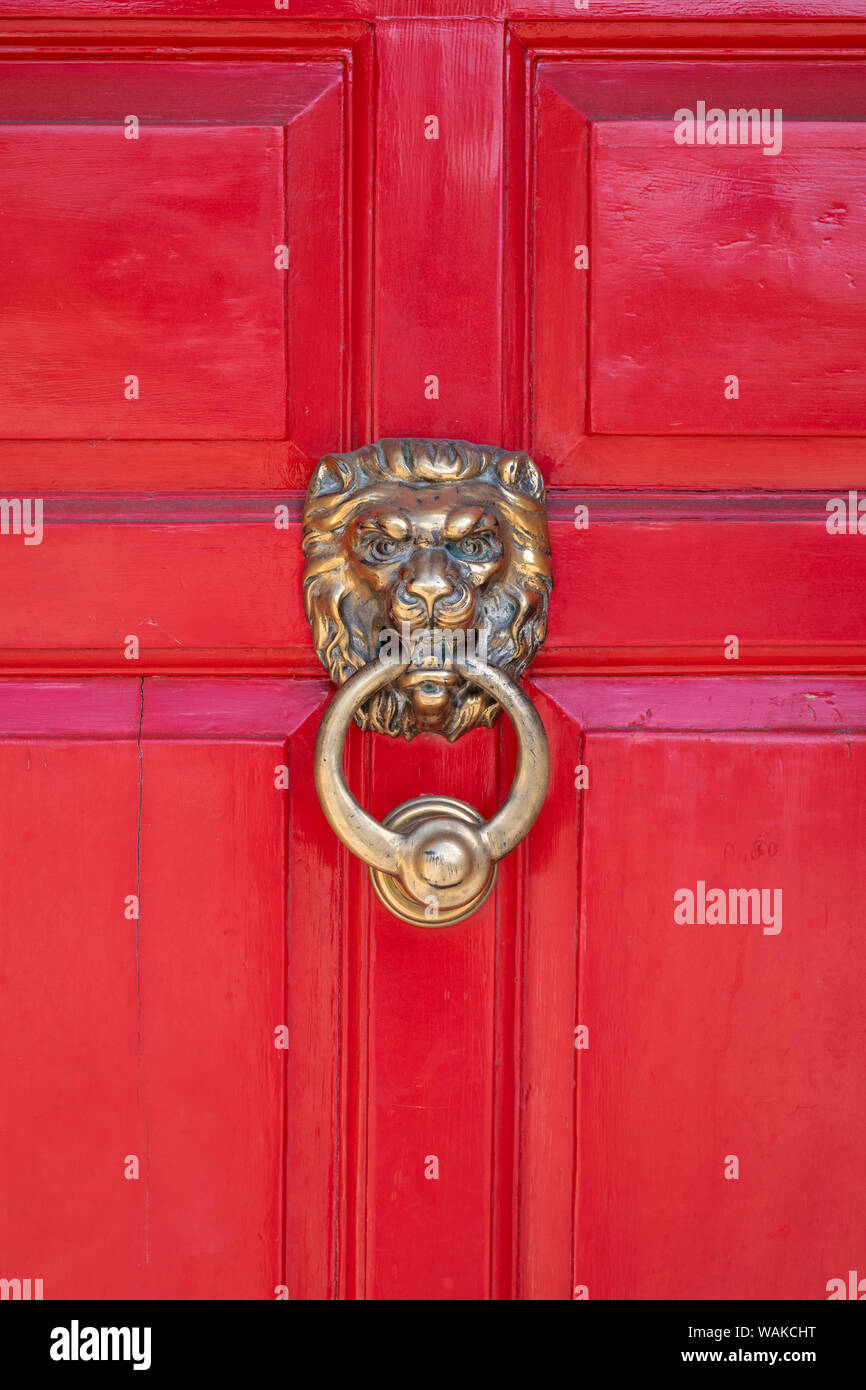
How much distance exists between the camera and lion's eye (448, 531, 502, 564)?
0.58 m

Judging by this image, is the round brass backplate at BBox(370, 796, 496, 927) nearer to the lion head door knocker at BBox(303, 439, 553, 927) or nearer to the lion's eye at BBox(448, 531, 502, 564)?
the lion head door knocker at BBox(303, 439, 553, 927)

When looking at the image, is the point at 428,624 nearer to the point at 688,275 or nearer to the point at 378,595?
the point at 378,595

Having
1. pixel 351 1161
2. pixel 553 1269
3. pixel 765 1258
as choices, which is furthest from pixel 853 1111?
pixel 351 1161

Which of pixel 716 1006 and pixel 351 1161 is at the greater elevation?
pixel 716 1006

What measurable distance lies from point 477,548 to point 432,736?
0.12 meters

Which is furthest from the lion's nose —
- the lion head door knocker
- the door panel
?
the door panel

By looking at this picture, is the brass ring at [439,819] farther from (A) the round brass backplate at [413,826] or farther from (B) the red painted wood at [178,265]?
(B) the red painted wood at [178,265]

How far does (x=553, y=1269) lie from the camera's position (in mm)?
655

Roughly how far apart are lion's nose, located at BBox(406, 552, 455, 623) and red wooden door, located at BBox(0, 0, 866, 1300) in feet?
0.32

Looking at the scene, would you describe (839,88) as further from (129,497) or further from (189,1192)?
(189,1192)

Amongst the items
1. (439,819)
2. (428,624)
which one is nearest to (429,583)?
(428,624)

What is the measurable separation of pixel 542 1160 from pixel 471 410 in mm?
464

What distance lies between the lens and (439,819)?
22.5 inches

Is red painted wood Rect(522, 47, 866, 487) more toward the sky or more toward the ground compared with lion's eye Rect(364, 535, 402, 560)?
more toward the sky
